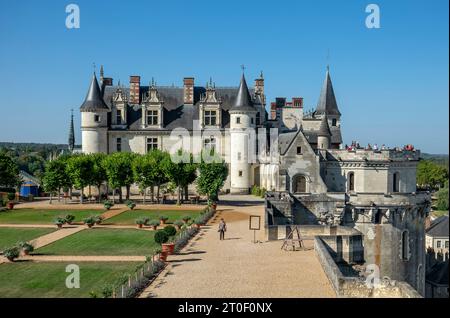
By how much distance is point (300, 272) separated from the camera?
21938 mm

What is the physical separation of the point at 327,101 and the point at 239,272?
3939 cm

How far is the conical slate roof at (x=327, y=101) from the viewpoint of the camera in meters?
58.1

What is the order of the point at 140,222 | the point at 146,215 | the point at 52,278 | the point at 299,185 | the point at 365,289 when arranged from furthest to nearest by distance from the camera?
the point at 299,185, the point at 146,215, the point at 140,222, the point at 52,278, the point at 365,289

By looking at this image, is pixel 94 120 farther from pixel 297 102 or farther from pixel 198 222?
pixel 198 222

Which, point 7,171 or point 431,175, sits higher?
point 7,171

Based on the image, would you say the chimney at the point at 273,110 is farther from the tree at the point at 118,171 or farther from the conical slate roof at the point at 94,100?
the tree at the point at 118,171

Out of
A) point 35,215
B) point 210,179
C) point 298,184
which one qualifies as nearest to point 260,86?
point 210,179

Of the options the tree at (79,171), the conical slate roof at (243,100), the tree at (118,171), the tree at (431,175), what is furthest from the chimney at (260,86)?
the tree at (431,175)

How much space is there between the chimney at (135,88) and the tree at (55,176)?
1417cm

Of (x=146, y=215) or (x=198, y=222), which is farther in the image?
(x=146, y=215)

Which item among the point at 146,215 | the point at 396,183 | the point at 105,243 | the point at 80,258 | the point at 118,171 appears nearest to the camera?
the point at 80,258

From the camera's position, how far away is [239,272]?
22062 millimetres

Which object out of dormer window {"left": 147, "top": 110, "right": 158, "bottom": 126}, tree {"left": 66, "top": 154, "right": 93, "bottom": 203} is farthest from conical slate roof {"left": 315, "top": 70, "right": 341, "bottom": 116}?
tree {"left": 66, "top": 154, "right": 93, "bottom": 203}

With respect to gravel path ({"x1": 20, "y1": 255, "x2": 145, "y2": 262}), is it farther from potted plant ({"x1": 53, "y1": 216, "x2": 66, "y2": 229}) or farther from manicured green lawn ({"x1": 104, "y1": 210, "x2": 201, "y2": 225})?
manicured green lawn ({"x1": 104, "y1": 210, "x2": 201, "y2": 225})
